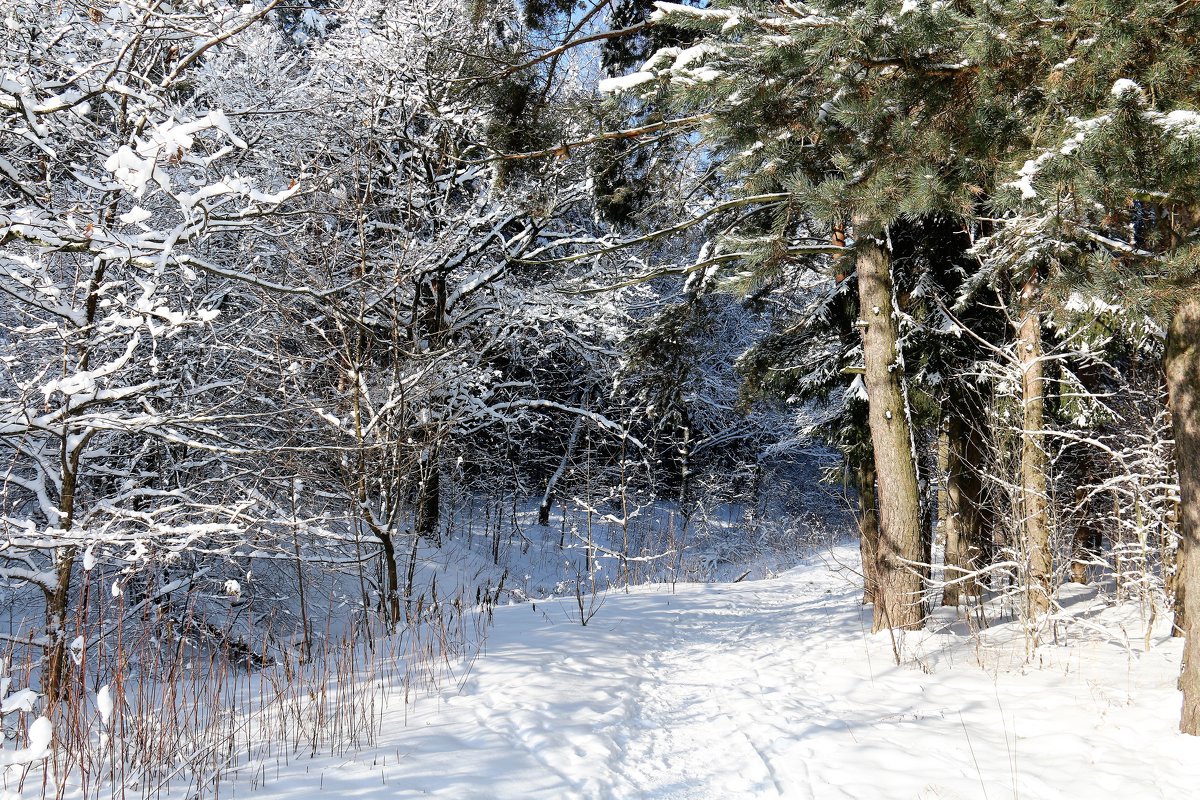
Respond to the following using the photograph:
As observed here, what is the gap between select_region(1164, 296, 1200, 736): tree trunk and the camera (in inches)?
141

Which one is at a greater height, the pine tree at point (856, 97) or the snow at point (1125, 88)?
the pine tree at point (856, 97)

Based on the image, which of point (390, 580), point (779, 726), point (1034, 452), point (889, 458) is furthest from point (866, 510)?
point (390, 580)

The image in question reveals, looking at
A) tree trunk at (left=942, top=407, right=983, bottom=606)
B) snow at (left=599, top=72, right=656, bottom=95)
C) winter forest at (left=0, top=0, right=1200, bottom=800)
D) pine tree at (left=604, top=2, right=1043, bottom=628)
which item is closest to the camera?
winter forest at (left=0, top=0, right=1200, bottom=800)

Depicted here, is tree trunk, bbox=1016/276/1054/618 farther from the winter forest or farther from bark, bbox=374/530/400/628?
bark, bbox=374/530/400/628

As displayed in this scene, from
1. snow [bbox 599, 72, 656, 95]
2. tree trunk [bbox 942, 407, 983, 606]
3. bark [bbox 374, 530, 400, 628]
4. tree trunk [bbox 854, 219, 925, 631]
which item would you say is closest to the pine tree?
snow [bbox 599, 72, 656, 95]

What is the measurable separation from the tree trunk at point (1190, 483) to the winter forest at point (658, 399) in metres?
0.03

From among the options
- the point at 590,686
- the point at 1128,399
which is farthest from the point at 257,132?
the point at 1128,399

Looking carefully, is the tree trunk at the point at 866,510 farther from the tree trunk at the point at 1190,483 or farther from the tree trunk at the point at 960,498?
the tree trunk at the point at 1190,483

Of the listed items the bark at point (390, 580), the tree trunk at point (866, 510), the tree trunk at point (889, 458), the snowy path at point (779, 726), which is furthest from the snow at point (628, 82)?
the tree trunk at point (866, 510)

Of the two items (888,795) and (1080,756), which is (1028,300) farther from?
(888,795)

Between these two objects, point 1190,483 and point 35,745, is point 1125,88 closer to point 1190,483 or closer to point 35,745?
point 1190,483

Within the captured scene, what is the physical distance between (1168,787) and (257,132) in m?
9.64

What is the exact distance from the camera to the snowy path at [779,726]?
3.20 metres

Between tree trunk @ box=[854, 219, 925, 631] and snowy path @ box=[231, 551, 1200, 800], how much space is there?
0.33 m
